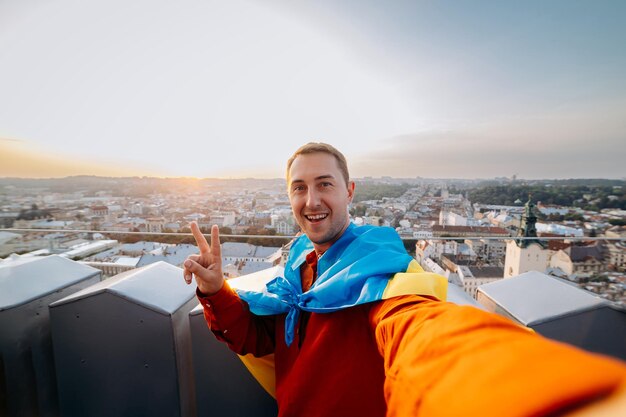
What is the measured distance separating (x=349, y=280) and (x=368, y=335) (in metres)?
0.20

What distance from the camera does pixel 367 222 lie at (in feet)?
9.57

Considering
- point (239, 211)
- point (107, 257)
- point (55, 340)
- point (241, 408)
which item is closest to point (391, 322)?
point (241, 408)

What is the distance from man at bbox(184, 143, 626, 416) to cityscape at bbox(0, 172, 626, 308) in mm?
386

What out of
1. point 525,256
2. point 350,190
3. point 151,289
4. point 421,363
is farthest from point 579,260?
point 151,289

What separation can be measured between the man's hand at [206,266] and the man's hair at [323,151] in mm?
528

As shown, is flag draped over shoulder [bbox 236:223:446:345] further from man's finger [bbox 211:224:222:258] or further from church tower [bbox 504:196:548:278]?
church tower [bbox 504:196:548:278]

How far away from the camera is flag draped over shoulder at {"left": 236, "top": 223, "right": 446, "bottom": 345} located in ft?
2.77

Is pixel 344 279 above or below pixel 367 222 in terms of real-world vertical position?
above

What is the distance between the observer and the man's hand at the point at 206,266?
108cm

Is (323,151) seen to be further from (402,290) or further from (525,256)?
(525,256)

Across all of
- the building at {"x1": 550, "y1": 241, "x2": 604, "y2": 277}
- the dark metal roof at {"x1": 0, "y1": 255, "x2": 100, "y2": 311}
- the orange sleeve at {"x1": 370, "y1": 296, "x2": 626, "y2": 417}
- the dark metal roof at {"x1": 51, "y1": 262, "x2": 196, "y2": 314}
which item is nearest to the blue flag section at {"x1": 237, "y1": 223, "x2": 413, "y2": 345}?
the orange sleeve at {"x1": 370, "y1": 296, "x2": 626, "y2": 417}

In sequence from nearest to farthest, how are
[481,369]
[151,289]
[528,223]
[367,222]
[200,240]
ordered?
[481,369]
[200,240]
[151,289]
[367,222]
[528,223]

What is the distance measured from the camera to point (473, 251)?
8.56 feet

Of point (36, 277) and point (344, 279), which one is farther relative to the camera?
point (36, 277)
